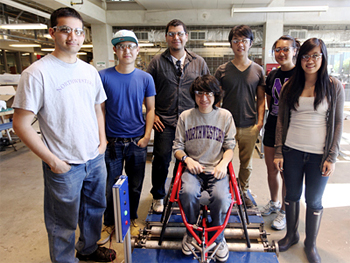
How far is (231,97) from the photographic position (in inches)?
83.1

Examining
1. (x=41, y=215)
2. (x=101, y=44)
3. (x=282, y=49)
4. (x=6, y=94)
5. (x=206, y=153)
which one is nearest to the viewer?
(x=206, y=153)

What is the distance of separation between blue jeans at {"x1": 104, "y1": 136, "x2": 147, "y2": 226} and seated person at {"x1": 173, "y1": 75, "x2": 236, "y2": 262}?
0.33 meters

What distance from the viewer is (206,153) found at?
1.78 m

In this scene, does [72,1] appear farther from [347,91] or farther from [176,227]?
[347,91]

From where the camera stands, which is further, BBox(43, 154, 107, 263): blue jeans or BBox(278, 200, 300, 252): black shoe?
BBox(278, 200, 300, 252): black shoe

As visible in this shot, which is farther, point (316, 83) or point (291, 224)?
point (291, 224)

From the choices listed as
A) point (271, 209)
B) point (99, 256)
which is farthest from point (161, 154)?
point (271, 209)

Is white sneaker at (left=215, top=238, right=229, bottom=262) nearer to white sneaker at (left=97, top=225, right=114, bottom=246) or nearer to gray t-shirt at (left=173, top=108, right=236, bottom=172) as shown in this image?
gray t-shirt at (left=173, top=108, right=236, bottom=172)

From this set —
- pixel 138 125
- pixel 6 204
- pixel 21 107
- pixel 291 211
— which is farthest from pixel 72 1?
pixel 291 211

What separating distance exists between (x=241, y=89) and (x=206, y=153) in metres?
0.69

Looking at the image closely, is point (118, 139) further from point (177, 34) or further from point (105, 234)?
point (177, 34)

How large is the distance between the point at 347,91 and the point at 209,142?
7.98 metres

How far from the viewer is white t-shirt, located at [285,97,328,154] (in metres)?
1.57

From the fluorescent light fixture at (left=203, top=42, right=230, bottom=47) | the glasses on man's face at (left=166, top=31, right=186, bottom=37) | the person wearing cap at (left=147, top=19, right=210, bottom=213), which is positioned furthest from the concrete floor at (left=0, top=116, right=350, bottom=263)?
the fluorescent light fixture at (left=203, top=42, right=230, bottom=47)
